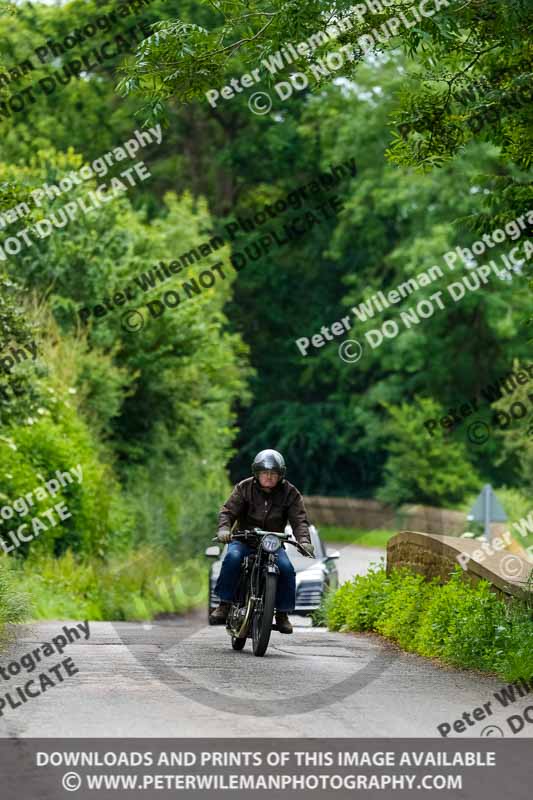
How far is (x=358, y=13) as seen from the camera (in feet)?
40.8

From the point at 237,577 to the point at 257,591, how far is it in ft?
1.31

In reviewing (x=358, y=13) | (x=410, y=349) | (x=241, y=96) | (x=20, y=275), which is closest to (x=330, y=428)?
(x=410, y=349)

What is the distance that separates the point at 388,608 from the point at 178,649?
320cm
